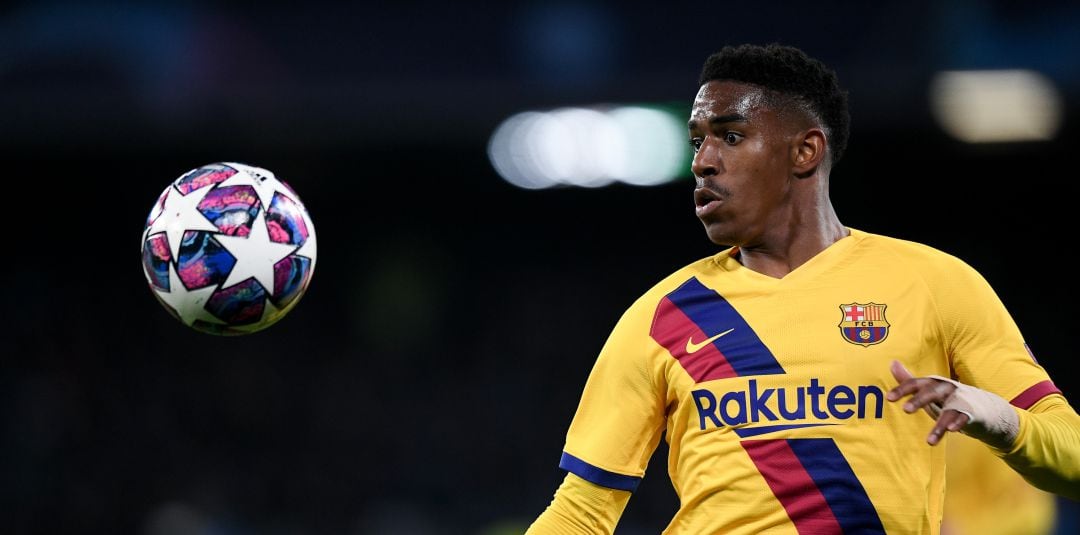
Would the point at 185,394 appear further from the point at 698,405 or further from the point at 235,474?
→ the point at 698,405

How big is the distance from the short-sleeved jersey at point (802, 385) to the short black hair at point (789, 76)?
383mm

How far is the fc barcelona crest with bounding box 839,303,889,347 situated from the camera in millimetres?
3137

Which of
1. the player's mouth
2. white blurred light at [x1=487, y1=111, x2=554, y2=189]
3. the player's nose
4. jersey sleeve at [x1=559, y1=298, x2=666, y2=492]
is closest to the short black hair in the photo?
the player's nose

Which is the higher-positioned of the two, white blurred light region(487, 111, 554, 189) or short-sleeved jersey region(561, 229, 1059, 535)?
white blurred light region(487, 111, 554, 189)

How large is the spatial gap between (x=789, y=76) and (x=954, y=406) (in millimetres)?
1127

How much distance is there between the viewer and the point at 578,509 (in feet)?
10.9

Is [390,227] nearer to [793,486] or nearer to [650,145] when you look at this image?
[650,145]

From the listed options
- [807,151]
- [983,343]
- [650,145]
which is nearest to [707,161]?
[807,151]


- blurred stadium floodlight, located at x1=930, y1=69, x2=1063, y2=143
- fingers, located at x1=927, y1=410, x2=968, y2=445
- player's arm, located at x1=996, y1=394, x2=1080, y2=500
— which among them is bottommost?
player's arm, located at x1=996, y1=394, x2=1080, y2=500

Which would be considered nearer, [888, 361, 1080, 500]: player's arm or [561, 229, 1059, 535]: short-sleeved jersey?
[888, 361, 1080, 500]: player's arm

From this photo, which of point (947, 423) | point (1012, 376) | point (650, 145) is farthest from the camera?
point (650, 145)

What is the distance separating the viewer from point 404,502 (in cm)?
1362

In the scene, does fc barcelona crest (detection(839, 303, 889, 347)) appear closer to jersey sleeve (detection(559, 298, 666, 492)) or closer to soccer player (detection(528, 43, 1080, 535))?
soccer player (detection(528, 43, 1080, 535))

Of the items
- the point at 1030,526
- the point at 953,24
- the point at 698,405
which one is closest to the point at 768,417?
the point at 698,405
